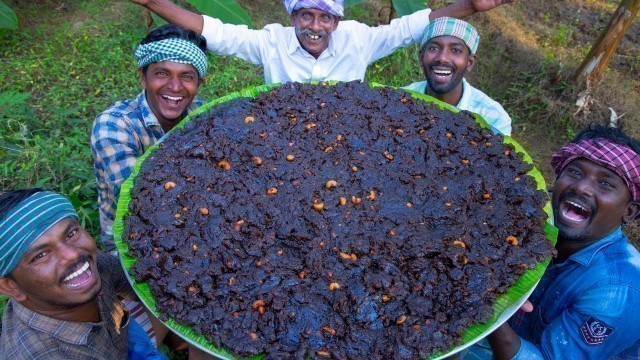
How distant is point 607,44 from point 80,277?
19.5 ft

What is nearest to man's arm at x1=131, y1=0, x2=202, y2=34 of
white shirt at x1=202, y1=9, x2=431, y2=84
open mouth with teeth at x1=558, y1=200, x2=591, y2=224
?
white shirt at x1=202, y1=9, x2=431, y2=84

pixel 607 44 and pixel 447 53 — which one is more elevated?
pixel 447 53

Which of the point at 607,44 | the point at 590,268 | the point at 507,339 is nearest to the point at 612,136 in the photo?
the point at 590,268

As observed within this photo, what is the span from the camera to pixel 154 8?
142 inches

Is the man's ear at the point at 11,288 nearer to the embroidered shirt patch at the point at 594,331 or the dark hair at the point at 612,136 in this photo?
the embroidered shirt patch at the point at 594,331

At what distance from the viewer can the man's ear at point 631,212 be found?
2496 millimetres

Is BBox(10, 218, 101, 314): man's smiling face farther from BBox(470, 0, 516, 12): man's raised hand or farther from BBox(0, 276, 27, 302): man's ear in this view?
BBox(470, 0, 516, 12): man's raised hand

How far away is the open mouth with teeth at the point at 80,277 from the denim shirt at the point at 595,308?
2.13m

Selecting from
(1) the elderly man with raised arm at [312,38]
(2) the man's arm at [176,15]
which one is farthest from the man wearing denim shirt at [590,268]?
(2) the man's arm at [176,15]

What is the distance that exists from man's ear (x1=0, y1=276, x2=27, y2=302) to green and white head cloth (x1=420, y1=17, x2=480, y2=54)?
9.84ft

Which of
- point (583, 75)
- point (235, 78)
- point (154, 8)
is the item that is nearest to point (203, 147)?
point (154, 8)

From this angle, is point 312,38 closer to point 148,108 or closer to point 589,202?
point 148,108

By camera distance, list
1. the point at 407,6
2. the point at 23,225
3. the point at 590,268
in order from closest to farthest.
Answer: the point at 23,225, the point at 590,268, the point at 407,6

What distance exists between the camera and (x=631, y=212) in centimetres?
253
